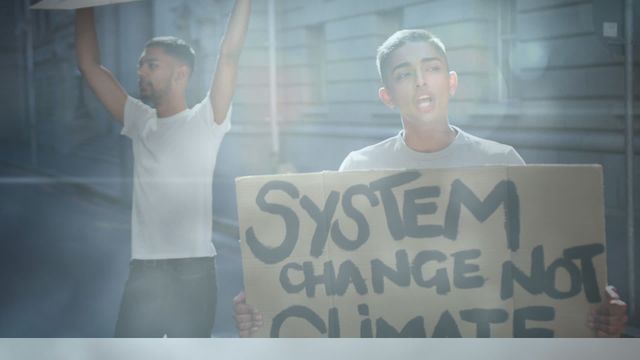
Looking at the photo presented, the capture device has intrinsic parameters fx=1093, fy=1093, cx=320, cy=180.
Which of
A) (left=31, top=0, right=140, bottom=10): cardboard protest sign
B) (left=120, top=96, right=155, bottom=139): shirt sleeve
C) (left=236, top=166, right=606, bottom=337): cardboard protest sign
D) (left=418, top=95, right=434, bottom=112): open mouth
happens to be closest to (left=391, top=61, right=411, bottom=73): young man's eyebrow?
(left=418, top=95, right=434, bottom=112): open mouth

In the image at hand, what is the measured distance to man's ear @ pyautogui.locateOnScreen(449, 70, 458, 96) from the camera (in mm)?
3752

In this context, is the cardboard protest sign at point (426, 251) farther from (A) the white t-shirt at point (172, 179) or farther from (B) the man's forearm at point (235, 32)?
(B) the man's forearm at point (235, 32)

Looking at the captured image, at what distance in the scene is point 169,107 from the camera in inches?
152

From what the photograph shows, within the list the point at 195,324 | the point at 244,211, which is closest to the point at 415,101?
the point at 244,211

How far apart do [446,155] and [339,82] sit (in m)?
0.45

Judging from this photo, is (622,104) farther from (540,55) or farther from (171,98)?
(171,98)

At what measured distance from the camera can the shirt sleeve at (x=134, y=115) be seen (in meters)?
3.85

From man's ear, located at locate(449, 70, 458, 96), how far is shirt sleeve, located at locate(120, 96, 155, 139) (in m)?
1.04

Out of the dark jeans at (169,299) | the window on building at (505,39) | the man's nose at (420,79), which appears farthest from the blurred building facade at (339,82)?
the dark jeans at (169,299)

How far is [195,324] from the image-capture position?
390 cm

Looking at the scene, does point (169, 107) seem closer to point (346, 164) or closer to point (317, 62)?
point (317, 62)

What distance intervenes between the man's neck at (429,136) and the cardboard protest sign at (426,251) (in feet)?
0.30

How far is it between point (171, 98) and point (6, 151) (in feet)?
2.13

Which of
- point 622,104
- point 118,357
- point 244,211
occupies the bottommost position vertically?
point 118,357
